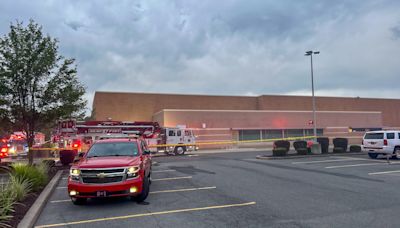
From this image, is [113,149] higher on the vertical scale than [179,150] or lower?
higher

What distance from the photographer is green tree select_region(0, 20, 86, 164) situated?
48.5 ft

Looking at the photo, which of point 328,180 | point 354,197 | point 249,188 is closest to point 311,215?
point 354,197

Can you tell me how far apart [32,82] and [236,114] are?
2996 centimetres

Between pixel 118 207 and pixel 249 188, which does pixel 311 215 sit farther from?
pixel 118 207

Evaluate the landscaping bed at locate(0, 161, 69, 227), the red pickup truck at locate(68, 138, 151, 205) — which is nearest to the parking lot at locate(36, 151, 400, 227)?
the red pickup truck at locate(68, 138, 151, 205)

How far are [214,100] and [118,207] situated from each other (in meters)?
42.3

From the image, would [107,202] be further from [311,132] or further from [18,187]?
[311,132]

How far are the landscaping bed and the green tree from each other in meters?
4.77

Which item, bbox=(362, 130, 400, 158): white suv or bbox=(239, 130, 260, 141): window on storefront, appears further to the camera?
bbox=(239, 130, 260, 141): window on storefront

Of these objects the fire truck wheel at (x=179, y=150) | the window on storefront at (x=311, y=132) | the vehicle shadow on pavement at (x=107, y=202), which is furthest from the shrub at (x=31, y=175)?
the window on storefront at (x=311, y=132)

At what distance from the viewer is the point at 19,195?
8469mm

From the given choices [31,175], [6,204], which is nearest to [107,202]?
[6,204]

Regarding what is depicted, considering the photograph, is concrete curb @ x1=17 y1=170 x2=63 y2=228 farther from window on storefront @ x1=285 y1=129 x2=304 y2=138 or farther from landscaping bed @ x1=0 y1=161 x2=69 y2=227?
window on storefront @ x1=285 y1=129 x2=304 y2=138

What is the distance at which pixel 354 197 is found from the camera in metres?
9.05
